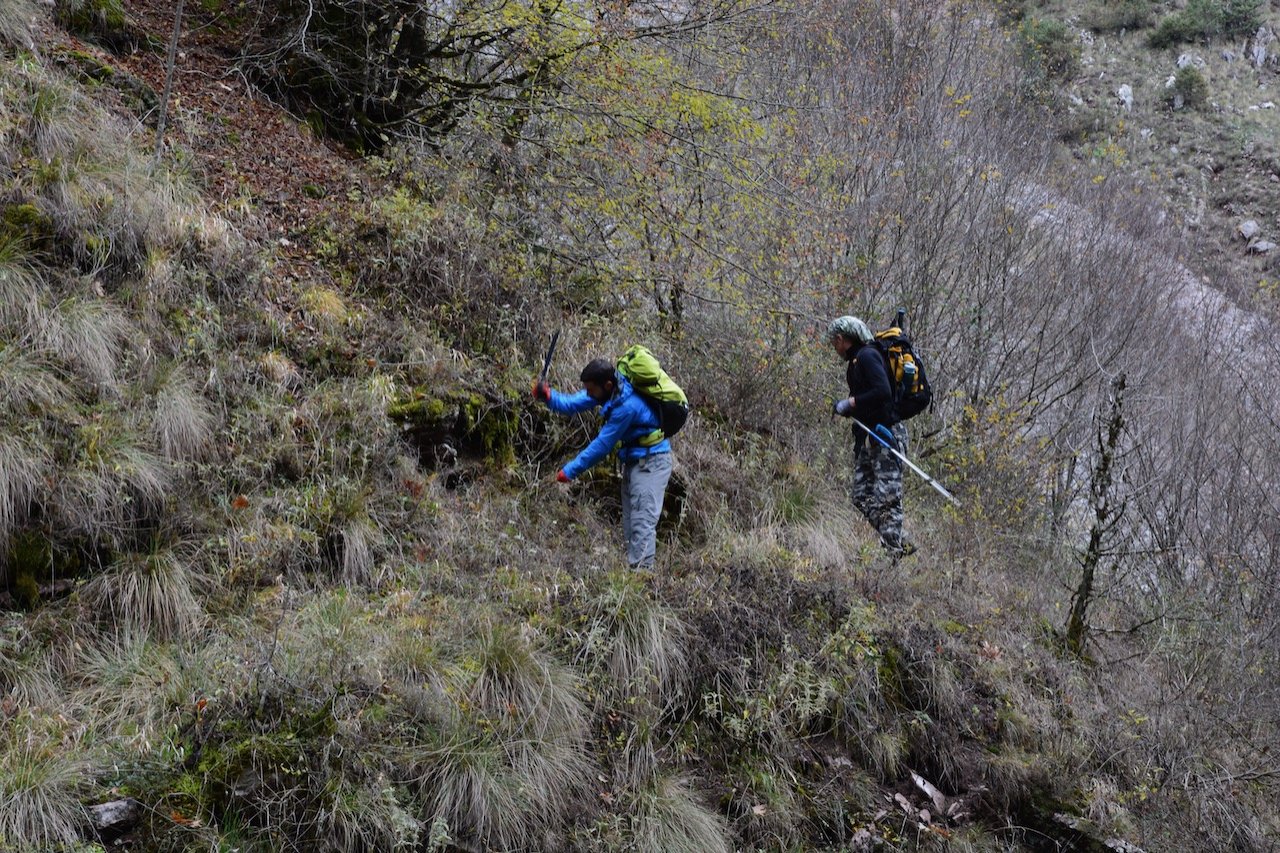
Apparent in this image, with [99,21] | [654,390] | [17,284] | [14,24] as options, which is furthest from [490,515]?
[99,21]

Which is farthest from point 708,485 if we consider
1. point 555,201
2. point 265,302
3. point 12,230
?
point 12,230

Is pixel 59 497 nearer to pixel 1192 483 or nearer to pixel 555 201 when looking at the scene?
pixel 555 201

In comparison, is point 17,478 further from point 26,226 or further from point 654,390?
point 654,390

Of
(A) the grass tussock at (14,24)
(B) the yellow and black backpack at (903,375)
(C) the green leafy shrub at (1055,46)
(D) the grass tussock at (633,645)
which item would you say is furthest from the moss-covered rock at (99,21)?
(C) the green leafy shrub at (1055,46)

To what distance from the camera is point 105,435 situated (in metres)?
5.59

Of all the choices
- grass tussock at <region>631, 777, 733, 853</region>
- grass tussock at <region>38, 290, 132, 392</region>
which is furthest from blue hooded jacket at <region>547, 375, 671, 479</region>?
grass tussock at <region>38, 290, 132, 392</region>

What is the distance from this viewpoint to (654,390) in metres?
6.45

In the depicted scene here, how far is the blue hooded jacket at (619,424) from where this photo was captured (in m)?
6.34

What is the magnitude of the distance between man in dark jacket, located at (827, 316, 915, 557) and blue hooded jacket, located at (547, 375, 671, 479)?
5.70 feet

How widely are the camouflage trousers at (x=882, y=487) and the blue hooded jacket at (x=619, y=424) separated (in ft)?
6.90

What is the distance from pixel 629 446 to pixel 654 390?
42cm

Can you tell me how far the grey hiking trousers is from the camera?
6570 mm

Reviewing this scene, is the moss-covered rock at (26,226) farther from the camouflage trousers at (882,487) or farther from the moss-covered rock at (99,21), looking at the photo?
the camouflage trousers at (882,487)

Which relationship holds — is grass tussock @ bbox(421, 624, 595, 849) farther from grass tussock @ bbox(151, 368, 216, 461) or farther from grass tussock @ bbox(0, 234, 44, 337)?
grass tussock @ bbox(0, 234, 44, 337)
